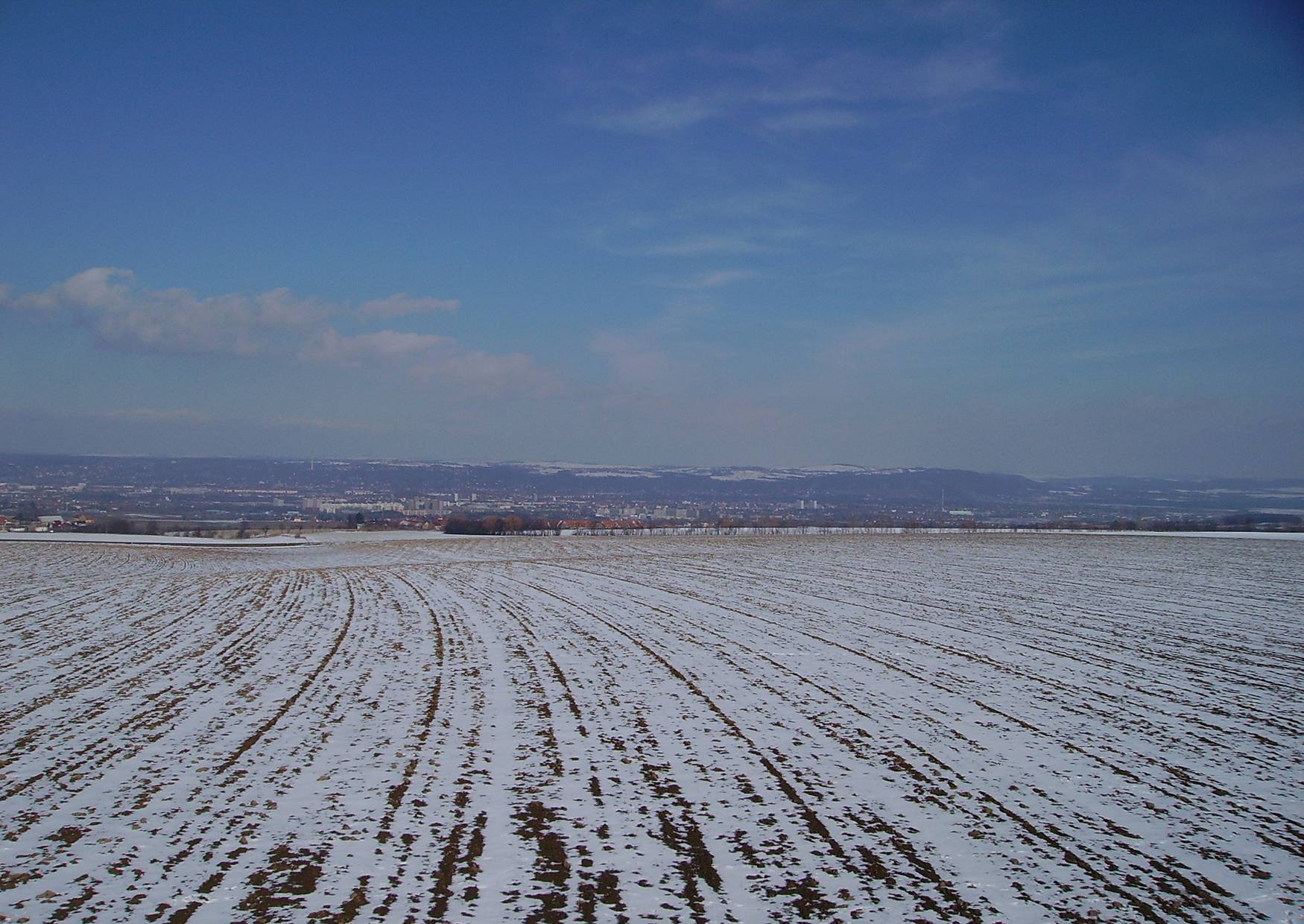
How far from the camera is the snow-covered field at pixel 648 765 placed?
7.00m

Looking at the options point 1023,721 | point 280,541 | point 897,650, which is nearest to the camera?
point 1023,721

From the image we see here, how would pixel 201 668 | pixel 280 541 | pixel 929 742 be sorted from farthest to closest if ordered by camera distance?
pixel 280 541 → pixel 201 668 → pixel 929 742

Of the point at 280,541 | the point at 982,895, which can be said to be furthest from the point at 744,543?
the point at 982,895

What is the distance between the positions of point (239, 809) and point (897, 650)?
1315cm

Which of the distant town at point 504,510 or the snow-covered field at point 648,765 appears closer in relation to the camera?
the snow-covered field at point 648,765

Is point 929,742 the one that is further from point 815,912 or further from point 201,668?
point 201,668

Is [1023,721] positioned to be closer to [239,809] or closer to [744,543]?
[239,809]

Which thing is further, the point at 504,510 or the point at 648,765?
the point at 504,510

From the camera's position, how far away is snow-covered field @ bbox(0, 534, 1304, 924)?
7.00 meters

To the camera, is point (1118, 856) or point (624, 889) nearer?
point (624, 889)

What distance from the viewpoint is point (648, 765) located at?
10258 mm

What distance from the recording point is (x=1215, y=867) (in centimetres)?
763

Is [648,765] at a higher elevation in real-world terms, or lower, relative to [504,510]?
higher

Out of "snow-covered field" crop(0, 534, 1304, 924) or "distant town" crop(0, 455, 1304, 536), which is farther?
"distant town" crop(0, 455, 1304, 536)
